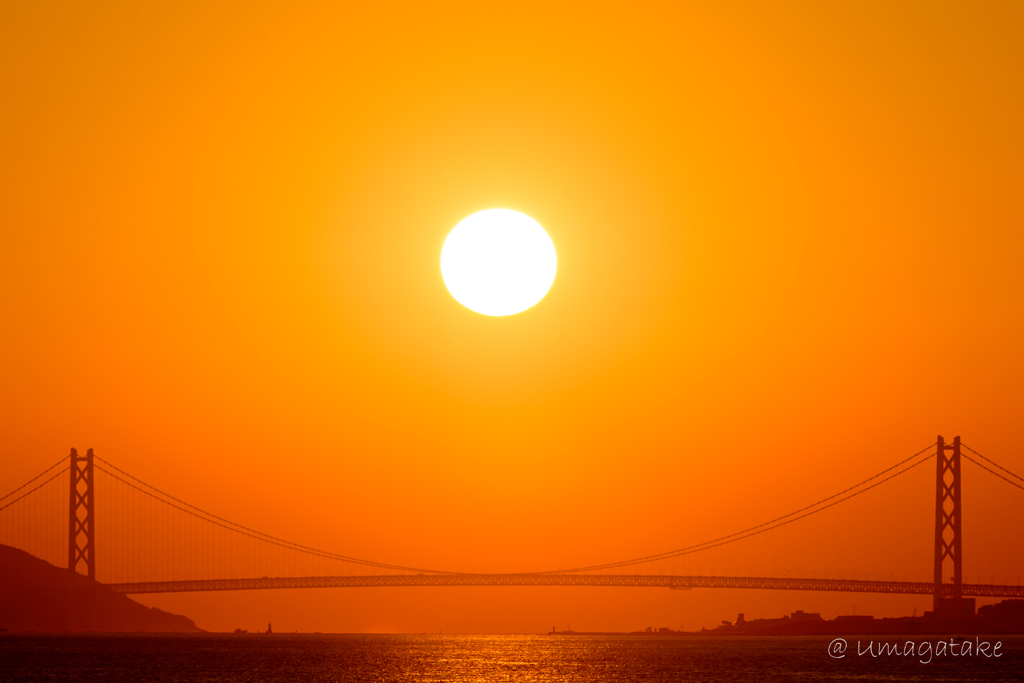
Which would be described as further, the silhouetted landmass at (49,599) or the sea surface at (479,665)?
the silhouetted landmass at (49,599)

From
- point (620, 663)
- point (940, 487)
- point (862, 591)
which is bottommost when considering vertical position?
point (620, 663)

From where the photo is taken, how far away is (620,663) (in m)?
85.3

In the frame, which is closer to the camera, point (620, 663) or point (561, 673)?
point (561, 673)

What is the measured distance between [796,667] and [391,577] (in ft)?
193

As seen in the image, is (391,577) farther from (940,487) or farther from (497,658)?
(940,487)

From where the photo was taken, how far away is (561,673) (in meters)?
73.9

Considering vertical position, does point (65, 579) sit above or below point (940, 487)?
below

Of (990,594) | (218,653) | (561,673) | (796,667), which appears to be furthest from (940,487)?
(218,653)

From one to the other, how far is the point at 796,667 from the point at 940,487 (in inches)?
1864

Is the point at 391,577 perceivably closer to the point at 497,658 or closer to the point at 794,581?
the point at 497,658

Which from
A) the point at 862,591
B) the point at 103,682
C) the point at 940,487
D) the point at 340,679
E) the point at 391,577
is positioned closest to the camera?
the point at 103,682

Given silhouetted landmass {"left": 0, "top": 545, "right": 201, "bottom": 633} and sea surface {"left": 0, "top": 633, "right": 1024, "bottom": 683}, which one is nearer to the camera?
sea surface {"left": 0, "top": 633, "right": 1024, "bottom": 683}

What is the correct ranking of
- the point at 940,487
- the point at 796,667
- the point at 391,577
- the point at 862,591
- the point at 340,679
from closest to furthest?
the point at 340,679, the point at 796,667, the point at 862,591, the point at 940,487, the point at 391,577

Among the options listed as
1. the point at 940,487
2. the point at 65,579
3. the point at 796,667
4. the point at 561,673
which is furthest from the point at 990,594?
the point at 65,579
